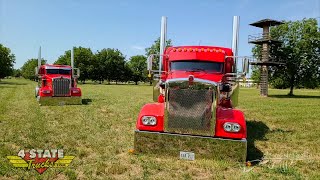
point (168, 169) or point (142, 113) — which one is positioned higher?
point (142, 113)

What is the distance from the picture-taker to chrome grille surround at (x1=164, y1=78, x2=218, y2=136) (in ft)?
24.6

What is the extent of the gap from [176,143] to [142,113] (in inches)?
47.3

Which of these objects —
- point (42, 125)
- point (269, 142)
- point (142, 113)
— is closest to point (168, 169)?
point (142, 113)

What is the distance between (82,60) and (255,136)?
3642 inches

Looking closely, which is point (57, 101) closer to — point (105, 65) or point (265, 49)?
point (265, 49)

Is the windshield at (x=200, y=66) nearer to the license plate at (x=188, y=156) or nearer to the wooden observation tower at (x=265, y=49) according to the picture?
the license plate at (x=188, y=156)

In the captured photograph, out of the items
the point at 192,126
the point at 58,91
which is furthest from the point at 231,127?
the point at 58,91

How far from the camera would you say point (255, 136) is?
36.4 feet

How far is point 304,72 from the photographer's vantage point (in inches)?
1927

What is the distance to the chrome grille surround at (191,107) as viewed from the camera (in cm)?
749

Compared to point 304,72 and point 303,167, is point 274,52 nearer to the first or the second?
point 304,72

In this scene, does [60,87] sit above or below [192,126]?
above

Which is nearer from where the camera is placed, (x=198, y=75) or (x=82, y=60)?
(x=198, y=75)

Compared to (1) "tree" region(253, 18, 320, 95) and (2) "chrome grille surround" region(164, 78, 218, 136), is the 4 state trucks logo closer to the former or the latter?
(2) "chrome grille surround" region(164, 78, 218, 136)
